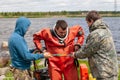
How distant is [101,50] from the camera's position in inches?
263

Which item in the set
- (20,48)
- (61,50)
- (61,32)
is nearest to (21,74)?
(20,48)

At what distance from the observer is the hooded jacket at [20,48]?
670 cm

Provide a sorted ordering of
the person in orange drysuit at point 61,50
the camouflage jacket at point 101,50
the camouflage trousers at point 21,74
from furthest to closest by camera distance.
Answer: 1. the person in orange drysuit at point 61,50
2. the camouflage trousers at point 21,74
3. the camouflage jacket at point 101,50

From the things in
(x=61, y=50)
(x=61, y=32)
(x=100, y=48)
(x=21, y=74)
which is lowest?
(x=21, y=74)

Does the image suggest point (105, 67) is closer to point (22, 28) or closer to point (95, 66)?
point (95, 66)

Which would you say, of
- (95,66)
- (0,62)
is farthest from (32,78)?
(0,62)

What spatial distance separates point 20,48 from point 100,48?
4.16 feet

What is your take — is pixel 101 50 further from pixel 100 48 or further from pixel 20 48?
pixel 20 48

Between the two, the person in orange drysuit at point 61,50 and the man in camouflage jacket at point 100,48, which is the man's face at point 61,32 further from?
the man in camouflage jacket at point 100,48

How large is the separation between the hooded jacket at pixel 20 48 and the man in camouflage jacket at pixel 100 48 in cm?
86

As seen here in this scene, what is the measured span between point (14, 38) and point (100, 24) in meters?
1.39

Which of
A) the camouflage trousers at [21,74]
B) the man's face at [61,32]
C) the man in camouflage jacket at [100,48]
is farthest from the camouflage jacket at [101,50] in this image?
the camouflage trousers at [21,74]

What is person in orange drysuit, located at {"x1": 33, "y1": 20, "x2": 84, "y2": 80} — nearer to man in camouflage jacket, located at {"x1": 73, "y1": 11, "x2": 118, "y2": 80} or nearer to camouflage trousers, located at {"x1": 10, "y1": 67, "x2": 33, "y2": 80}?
camouflage trousers, located at {"x1": 10, "y1": 67, "x2": 33, "y2": 80}

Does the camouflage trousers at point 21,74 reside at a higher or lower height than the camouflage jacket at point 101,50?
lower
